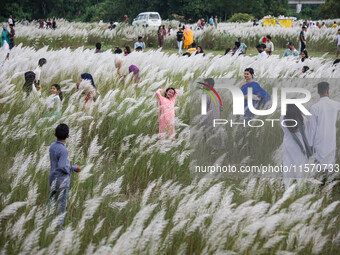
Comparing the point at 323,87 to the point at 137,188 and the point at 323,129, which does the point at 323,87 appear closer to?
the point at 323,129

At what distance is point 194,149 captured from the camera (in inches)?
222

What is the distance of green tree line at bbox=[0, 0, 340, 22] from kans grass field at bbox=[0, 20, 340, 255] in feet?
120

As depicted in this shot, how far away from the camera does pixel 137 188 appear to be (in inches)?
196

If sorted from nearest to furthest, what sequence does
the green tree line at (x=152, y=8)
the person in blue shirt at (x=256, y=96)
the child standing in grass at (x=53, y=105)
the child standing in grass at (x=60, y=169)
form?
the child standing in grass at (x=60, y=169)
the child standing in grass at (x=53, y=105)
the person in blue shirt at (x=256, y=96)
the green tree line at (x=152, y=8)

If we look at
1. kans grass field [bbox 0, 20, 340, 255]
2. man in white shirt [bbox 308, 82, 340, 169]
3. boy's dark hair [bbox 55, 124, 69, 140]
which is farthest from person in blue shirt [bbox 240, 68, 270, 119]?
boy's dark hair [bbox 55, 124, 69, 140]

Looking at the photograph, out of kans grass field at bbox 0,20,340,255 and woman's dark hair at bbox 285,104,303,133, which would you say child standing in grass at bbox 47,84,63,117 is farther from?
woman's dark hair at bbox 285,104,303,133

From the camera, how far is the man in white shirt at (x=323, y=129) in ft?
18.5

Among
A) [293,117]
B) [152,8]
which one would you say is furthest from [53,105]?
[152,8]

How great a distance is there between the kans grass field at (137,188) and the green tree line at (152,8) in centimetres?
3669

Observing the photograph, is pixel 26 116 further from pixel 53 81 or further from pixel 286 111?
pixel 286 111

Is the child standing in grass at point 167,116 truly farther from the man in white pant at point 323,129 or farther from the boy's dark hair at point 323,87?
the boy's dark hair at point 323,87

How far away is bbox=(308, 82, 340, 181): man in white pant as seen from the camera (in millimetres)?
5629

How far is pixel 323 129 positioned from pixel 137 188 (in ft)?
7.94

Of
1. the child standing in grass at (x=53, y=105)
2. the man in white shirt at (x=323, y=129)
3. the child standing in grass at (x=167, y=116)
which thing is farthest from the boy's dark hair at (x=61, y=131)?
the man in white shirt at (x=323, y=129)
